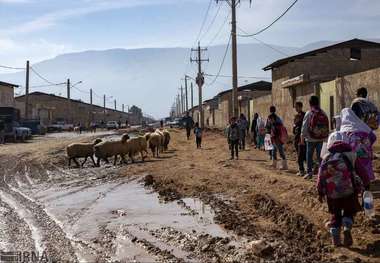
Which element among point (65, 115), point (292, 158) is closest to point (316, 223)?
point (292, 158)

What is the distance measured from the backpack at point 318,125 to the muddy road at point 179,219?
0.97m

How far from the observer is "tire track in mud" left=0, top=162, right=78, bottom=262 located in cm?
789

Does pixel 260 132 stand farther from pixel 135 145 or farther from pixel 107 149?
pixel 107 149

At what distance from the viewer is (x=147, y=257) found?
294 inches

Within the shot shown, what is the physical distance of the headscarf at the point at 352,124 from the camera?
859 centimetres

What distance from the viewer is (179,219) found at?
10023 millimetres

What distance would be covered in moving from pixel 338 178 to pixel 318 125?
4.59 m

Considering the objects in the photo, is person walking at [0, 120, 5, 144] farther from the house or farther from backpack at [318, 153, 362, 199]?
backpack at [318, 153, 362, 199]

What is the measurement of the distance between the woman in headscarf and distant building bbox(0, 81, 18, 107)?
189 ft

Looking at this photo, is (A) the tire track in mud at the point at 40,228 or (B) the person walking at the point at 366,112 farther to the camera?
(B) the person walking at the point at 366,112

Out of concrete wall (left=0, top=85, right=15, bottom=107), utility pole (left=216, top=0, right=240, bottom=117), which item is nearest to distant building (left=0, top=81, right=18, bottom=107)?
concrete wall (left=0, top=85, right=15, bottom=107)

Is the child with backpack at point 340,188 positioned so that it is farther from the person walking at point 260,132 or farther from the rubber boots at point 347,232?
the person walking at point 260,132

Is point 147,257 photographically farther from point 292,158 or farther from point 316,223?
point 292,158

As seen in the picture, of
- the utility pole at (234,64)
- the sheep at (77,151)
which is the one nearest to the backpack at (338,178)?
the sheep at (77,151)
